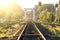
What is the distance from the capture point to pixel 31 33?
4.76 metres

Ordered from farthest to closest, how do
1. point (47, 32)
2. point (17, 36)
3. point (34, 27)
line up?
1. point (34, 27)
2. point (47, 32)
3. point (17, 36)

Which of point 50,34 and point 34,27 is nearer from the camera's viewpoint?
point 50,34

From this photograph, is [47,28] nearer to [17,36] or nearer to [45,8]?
[45,8]

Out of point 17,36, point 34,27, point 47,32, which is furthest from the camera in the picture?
point 34,27

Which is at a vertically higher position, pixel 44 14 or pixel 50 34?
pixel 44 14

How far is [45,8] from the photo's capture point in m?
4.77

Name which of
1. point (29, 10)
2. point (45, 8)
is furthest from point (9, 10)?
point (45, 8)

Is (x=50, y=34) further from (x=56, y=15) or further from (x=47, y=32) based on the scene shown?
(x=56, y=15)

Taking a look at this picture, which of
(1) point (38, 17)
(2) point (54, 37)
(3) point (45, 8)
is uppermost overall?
(3) point (45, 8)

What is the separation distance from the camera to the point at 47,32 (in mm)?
4574

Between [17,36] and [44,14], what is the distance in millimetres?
1288

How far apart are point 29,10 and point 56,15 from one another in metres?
1.00

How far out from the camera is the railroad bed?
4.60 meters

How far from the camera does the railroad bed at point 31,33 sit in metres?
4.60
